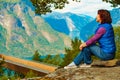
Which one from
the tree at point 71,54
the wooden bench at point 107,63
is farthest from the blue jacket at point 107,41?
the tree at point 71,54

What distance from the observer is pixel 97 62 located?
26.5ft

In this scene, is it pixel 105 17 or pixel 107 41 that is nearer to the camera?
pixel 107 41

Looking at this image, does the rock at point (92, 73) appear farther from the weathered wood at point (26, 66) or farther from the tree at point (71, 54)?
the tree at point (71, 54)

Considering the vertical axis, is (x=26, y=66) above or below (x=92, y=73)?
below

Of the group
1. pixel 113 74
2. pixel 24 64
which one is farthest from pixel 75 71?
pixel 24 64

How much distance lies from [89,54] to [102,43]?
0.44m

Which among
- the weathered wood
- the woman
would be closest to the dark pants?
the woman

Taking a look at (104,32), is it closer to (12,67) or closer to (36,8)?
(12,67)

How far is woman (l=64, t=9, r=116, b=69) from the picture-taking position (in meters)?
8.41

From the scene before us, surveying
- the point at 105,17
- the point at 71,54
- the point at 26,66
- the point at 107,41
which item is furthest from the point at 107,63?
the point at 71,54

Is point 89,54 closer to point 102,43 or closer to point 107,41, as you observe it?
point 102,43

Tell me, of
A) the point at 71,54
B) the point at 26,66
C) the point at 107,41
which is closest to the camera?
the point at 107,41

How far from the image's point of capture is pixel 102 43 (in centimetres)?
848

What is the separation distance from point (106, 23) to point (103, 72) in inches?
68.0
